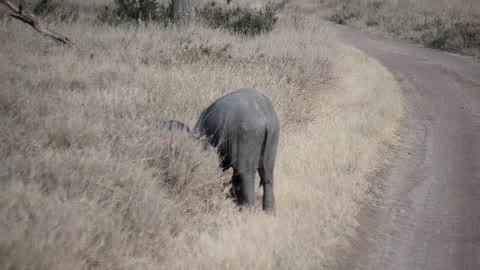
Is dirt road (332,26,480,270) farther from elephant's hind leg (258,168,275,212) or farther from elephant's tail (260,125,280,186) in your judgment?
elephant's tail (260,125,280,186)

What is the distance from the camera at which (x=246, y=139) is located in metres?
5.62

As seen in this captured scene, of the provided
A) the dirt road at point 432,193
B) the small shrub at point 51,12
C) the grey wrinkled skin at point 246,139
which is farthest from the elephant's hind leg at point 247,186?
the small shrub at point 51,12

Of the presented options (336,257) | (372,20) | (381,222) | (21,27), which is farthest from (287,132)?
(372,20)

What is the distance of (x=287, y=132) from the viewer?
8.56m

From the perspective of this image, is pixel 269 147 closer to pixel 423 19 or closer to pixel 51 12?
pixel 51 12

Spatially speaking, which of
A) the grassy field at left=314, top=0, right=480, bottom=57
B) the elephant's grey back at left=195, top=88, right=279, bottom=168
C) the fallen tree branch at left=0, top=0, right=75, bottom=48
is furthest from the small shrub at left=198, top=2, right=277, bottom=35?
the elephant's grey back at left=195, top=88, right=279, bottom=168

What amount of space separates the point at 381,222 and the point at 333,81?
5857 millimetres

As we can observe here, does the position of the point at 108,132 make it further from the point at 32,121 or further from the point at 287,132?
the point at 287,132

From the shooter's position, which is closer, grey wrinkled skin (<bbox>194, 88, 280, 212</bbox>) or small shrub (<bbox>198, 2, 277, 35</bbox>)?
grey wrinkled skin (<bbox>194, 88, 280, 212</bbox>)

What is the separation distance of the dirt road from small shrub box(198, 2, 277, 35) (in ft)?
14.6

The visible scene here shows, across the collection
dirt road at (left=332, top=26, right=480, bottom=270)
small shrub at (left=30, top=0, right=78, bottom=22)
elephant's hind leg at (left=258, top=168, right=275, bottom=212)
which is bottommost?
dirt road at (left=332, top=26, right=480, bottom=270)

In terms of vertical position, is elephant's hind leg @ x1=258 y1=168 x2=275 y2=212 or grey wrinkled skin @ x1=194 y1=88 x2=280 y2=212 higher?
grey wrinkled skin @ x1=194 y1=88 x2=280 y2=212

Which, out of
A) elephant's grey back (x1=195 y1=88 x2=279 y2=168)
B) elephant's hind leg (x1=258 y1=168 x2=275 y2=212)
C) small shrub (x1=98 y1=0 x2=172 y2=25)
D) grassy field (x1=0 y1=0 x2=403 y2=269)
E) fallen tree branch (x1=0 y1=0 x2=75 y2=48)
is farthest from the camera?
small shrub (x1=98 y1=0 x2=172 y2=25)

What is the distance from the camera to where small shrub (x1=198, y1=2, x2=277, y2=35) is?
15.4 metres
